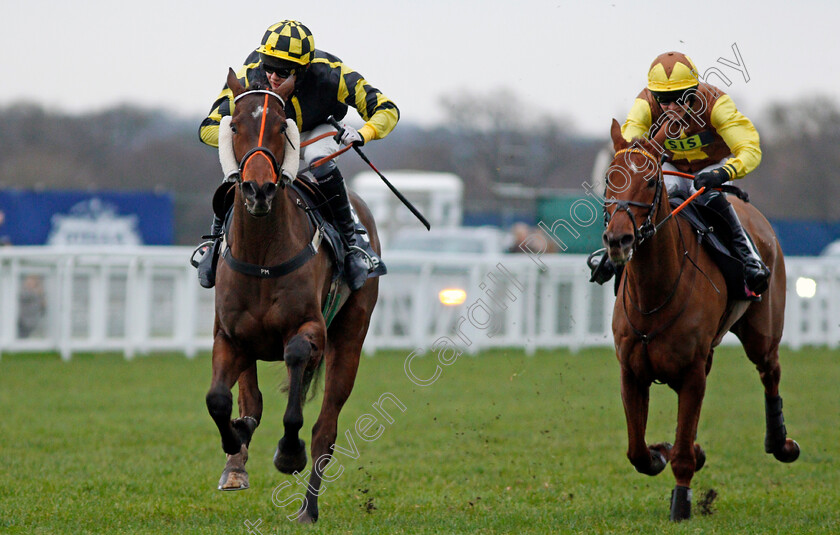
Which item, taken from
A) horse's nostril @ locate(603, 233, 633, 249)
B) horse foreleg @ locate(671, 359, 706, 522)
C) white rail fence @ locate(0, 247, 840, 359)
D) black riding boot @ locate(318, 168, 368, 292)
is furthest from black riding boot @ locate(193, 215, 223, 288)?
white rail fence @ locate(0, 247, 840, 359)

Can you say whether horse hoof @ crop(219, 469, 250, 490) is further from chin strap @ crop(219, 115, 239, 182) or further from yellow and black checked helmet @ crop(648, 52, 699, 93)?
yellow and black checked helmet @ crop(648, 52, 699, 93)

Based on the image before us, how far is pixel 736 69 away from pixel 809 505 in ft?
8.61

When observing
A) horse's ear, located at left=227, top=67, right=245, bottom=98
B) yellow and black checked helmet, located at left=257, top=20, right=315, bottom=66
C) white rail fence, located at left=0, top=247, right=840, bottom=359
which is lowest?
white rail fence, located at left=0, top=247, right=840, bottom=359

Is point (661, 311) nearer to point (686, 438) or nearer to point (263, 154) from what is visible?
point (686, 438)

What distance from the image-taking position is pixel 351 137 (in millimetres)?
5730

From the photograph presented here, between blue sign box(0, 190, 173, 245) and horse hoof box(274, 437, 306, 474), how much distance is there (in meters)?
13.1

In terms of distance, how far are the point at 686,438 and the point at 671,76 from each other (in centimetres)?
206

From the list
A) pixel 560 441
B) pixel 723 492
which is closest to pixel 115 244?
pixel 560 441

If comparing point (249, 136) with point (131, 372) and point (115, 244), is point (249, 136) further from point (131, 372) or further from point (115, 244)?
point (115, 244)

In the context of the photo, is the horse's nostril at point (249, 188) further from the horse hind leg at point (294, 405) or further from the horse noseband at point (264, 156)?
the horse hind leg at point (294, 405)

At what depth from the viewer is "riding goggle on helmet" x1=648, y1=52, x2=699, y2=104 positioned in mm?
6160

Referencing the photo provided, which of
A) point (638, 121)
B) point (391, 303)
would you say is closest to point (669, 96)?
point (638, 121)

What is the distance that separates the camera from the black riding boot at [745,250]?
6137 millimetres

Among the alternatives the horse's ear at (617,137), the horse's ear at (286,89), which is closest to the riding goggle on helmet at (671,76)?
the horse's ear at (617,137)
